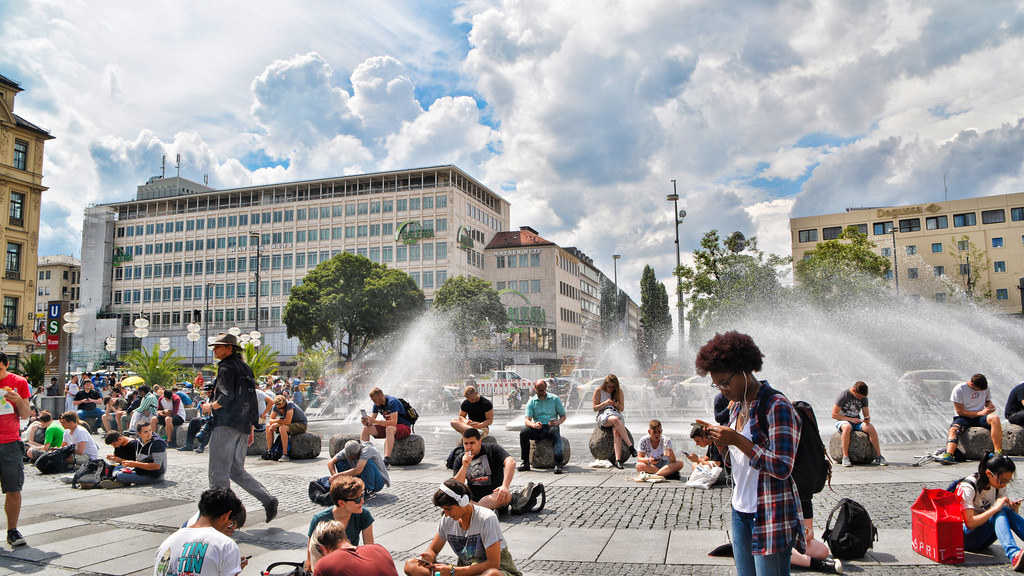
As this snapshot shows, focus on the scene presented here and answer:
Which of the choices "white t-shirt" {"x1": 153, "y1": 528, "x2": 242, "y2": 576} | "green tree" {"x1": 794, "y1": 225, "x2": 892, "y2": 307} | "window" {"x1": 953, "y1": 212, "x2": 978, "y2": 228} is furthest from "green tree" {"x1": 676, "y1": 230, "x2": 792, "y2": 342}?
"window" {"x1": 953, "y1": 212, "x2": 978, "y2": 228}

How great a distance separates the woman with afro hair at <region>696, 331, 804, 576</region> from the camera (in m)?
3.15

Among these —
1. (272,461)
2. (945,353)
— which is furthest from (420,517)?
(945,353)

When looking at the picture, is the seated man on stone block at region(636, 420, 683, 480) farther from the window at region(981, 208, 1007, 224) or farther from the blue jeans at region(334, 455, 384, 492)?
the window at region(981, 208, 1007, 224)

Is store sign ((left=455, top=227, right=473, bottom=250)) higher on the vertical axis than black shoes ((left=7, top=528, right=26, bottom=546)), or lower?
higher

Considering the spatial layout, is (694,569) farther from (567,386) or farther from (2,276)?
(2,276)

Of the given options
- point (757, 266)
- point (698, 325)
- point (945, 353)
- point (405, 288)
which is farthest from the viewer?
point (405, 288)

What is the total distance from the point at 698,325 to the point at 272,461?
109 feet

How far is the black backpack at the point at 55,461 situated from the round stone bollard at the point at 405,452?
6.09 m

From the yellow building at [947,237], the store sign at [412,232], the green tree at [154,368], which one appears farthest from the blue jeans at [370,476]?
the yellow building at [947,237]

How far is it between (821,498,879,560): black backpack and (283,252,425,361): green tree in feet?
190

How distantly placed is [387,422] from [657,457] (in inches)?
189

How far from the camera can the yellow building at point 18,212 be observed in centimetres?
4634

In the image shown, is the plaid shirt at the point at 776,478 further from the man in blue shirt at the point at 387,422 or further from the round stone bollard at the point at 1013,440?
the round stone bollard at the point at 1013,440

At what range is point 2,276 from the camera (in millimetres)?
46156
